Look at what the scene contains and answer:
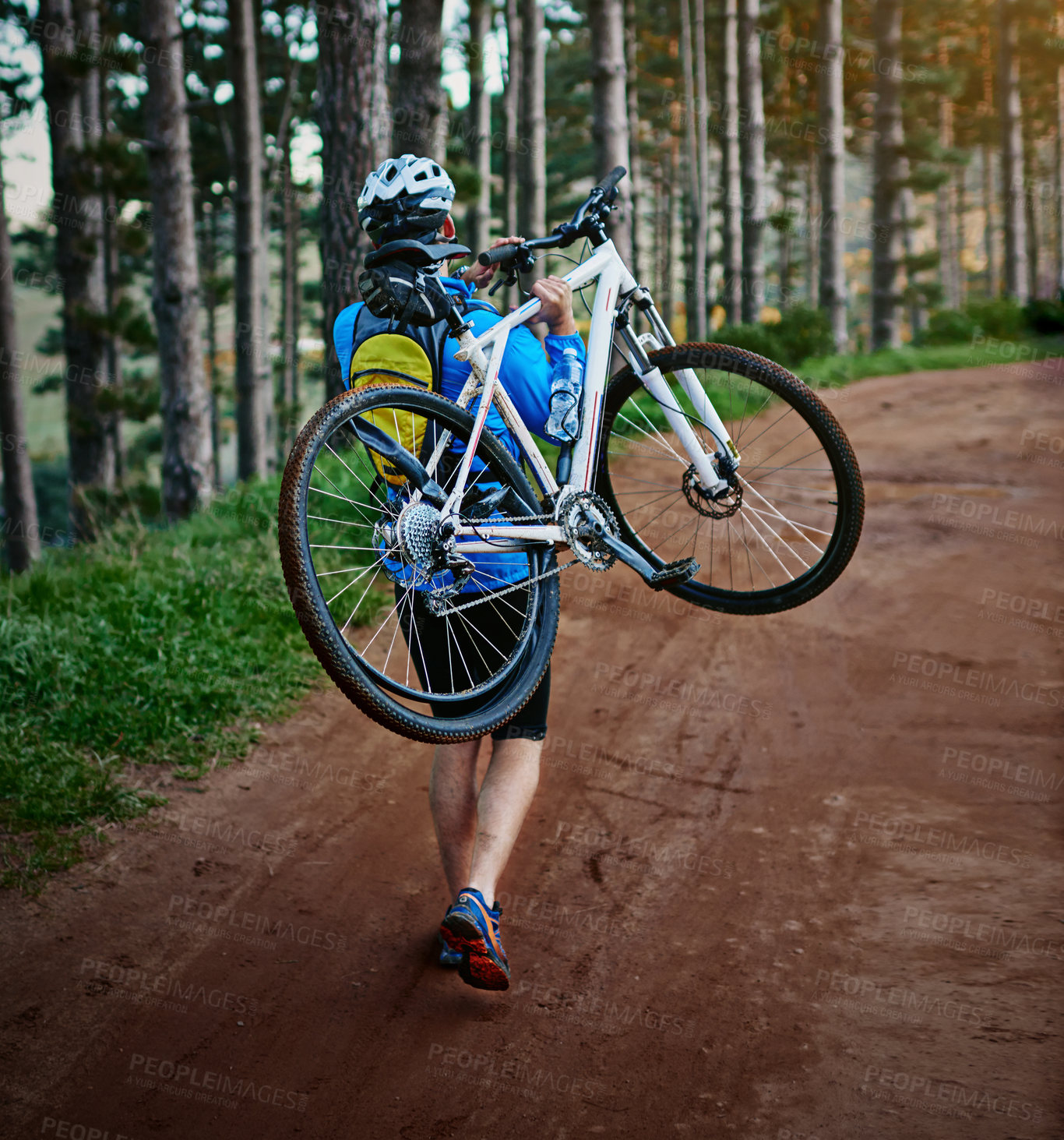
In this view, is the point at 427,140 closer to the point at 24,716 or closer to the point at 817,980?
the point at 24,716

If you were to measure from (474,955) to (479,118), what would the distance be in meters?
17.8

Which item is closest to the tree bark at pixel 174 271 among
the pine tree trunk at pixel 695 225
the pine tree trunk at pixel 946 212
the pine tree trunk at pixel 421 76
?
the pine tree trunk at pixel 421 76

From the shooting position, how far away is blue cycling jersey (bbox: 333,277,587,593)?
3162 mm

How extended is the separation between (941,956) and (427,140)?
8181mm

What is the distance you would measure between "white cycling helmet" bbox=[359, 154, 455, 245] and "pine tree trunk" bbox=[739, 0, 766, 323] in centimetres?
1580

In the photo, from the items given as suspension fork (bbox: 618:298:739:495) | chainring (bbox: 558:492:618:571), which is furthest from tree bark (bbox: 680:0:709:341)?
chainring (bbox: 558:492:618:571)

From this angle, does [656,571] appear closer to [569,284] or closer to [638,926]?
[569,284]

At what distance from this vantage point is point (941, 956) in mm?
3449

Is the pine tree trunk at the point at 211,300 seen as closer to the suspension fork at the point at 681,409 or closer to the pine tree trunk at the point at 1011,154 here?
the pine tree trunk at the point at 1011,154

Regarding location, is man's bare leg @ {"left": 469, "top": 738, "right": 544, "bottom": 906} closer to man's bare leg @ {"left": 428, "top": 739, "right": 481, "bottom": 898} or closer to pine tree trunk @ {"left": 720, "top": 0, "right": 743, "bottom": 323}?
man's bare leg @ {"left": 428, "top": 739, "right": 481, "bottom": 898}

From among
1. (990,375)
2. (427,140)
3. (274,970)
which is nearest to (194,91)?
(427,140)

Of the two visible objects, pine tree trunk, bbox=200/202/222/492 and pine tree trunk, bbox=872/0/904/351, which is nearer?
pine tree trunk, bbox=872/0/904/351

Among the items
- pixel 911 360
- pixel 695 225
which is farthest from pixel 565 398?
pixel 695 225

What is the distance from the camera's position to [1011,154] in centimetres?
2355
